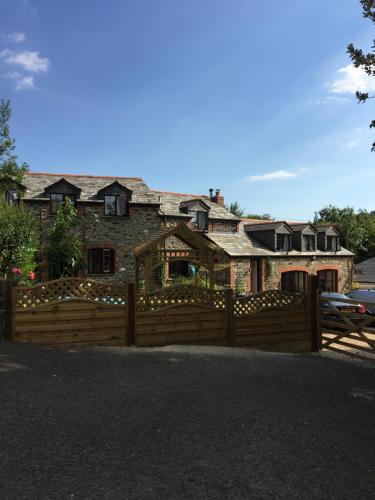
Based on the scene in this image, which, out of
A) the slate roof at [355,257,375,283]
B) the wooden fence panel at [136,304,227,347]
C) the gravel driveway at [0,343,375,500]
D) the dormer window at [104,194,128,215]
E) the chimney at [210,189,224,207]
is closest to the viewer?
the gravel driveway at [0,343,375,500]

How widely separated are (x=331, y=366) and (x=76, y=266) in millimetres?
16255

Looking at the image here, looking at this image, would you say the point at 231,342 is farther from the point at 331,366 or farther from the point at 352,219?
the point at 352,219

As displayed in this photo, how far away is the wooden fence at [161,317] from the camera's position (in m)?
8.41

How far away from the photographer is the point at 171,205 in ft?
89.6

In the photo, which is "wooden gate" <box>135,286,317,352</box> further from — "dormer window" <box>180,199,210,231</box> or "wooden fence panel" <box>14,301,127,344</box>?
"dormer window" <box>180,199,210,231</box>

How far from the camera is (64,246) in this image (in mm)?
20906

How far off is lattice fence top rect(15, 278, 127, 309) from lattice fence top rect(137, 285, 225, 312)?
0.53m

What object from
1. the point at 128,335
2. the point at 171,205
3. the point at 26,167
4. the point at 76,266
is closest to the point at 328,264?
the point at 171,205

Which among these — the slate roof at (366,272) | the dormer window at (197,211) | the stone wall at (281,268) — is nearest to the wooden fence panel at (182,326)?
the stone wall at (281,268)

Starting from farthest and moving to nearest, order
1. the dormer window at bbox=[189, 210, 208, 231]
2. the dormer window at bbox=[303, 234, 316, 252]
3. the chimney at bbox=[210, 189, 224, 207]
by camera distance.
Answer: the chimney at bbox=[210, 189, 224, 207], the dormer window at bbox=[303, 234, 316, 252], the dormer window at bbox=[189, 210, 208, 231]

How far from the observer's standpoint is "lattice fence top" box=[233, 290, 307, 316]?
9.97m

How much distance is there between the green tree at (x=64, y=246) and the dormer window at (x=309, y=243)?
16.8 m

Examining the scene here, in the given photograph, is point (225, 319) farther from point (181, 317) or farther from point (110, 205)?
point (110, 205)

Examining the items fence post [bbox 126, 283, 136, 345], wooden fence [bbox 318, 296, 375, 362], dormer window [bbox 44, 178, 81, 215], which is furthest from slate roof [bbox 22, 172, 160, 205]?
wooden fence [bbox 318, 296, 375, 362]
